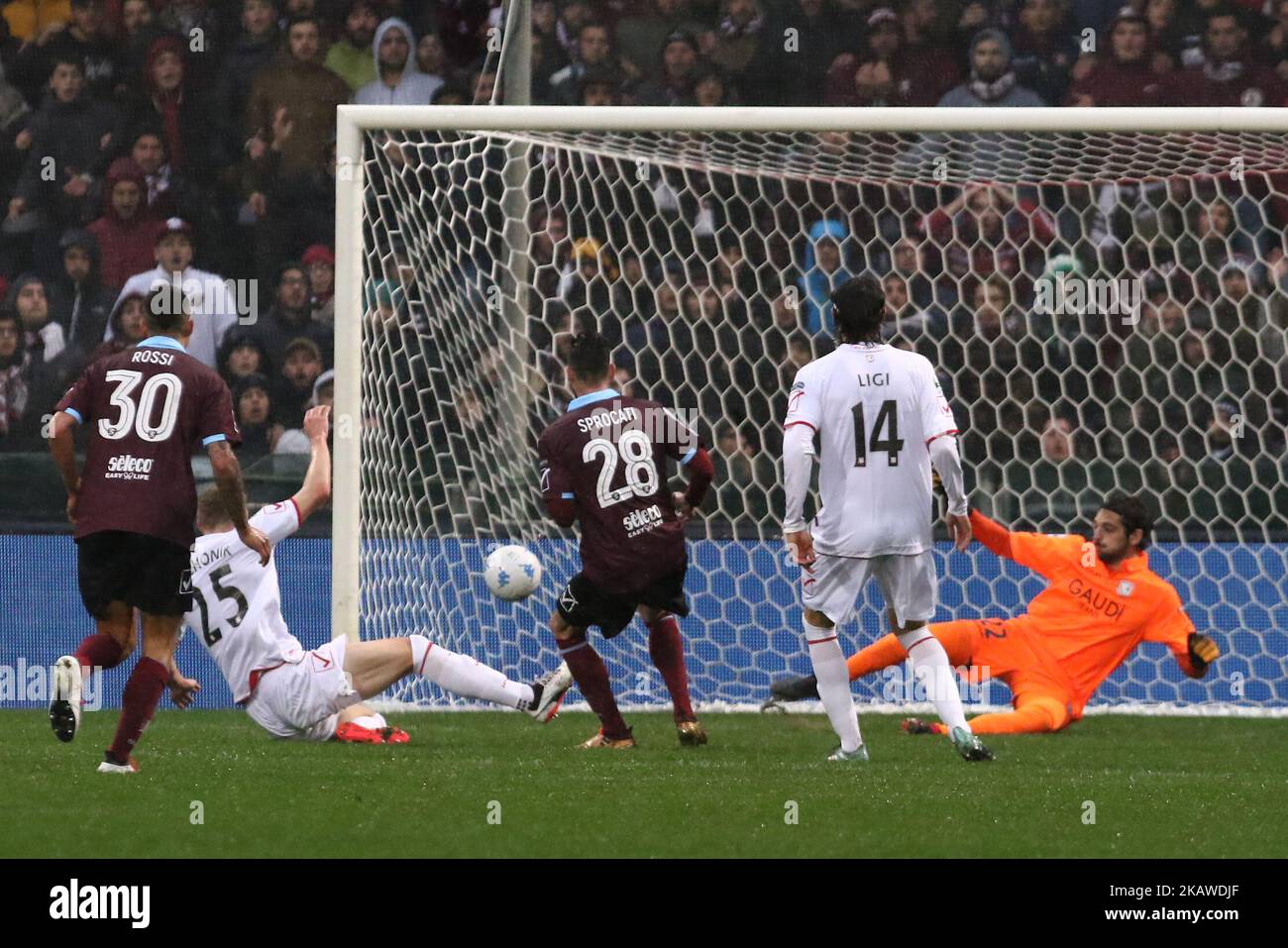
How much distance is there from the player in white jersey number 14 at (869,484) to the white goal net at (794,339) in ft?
7.03

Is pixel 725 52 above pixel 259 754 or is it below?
above

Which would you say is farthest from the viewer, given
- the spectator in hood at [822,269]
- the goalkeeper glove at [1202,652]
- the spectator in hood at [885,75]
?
the spectator in hood at [885,75]

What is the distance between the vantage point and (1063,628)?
788cm

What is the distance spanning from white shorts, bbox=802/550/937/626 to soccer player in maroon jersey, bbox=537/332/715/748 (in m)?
0.85

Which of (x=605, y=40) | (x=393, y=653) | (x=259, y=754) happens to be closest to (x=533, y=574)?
(x=393, y=653)

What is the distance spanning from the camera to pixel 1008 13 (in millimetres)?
11211

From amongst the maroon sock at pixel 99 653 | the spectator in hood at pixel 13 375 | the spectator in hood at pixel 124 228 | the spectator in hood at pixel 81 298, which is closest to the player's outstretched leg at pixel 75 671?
the maroon sock at pixel 99 653

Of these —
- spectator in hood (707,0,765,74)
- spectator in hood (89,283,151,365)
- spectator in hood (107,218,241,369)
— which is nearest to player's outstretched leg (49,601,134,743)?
spectator in hood (107,218,241,369)

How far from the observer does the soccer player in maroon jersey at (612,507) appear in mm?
6980

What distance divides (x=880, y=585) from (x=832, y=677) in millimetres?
323

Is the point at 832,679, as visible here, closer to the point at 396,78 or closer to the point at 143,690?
the point at 143,690

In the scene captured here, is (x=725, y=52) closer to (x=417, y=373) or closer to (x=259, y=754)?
(x=417, y=373)

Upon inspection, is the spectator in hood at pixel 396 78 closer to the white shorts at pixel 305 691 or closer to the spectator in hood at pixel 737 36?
the spectator in hood at pixel 737 36

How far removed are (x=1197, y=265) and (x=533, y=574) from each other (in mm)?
3849
